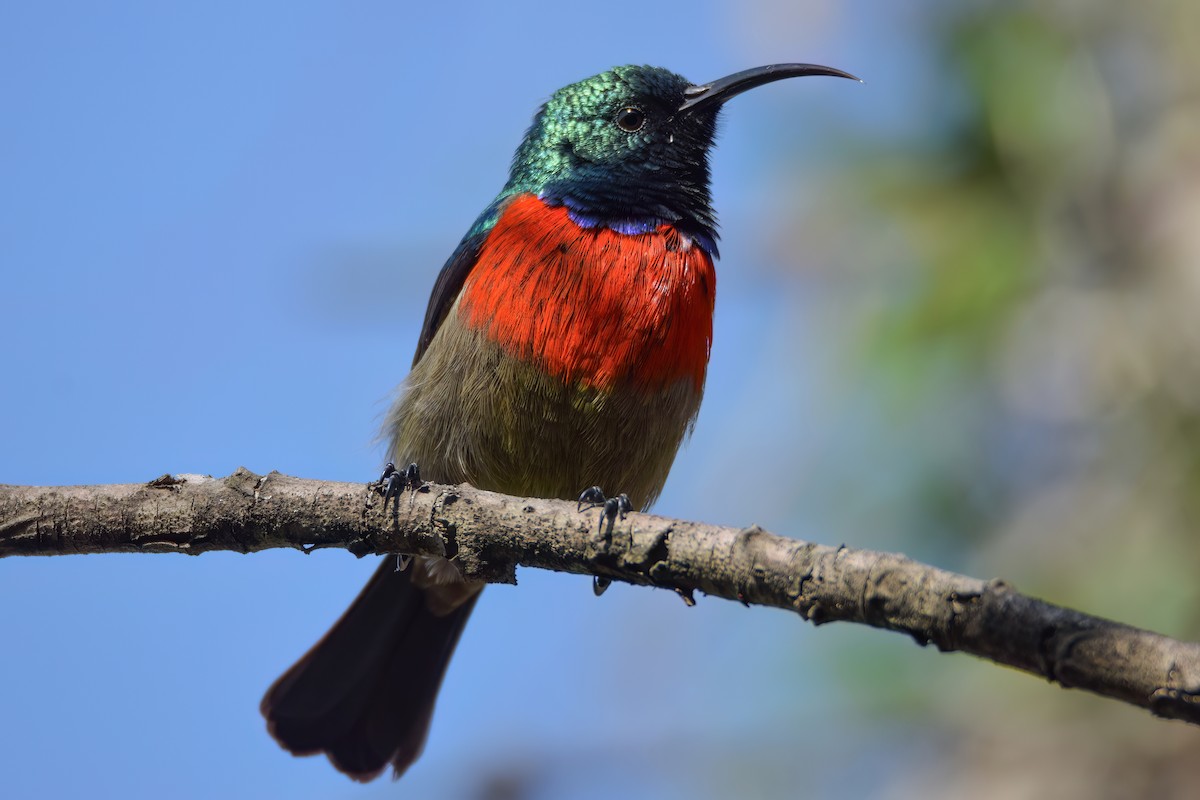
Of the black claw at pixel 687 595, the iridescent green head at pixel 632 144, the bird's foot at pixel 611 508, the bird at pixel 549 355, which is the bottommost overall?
the black claw at pixel 687 595

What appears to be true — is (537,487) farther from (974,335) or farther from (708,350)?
(974,335)

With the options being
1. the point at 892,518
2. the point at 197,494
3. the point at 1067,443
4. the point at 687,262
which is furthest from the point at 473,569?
the point at 1067,443

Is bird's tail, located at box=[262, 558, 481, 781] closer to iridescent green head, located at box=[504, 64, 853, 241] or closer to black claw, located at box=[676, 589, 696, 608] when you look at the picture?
iridescent green head, located at box=[504, 64, 853, 241]

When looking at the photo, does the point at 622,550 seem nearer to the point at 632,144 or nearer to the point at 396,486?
the point at 396,486

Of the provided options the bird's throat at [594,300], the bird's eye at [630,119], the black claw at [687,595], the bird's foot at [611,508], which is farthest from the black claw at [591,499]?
the bird's eye at [630,119]

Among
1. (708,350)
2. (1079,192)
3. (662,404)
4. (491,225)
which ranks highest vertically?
(1079,192)

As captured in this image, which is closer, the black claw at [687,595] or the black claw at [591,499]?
the black claw at [687,595]

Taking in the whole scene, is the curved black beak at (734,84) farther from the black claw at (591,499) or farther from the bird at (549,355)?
the black claw at (591,499)
